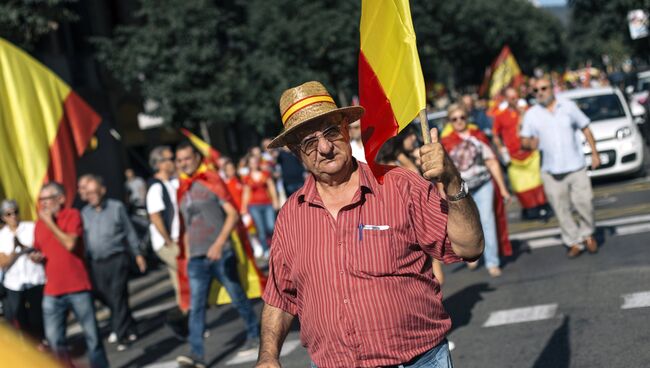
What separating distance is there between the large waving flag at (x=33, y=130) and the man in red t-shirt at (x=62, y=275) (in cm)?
118

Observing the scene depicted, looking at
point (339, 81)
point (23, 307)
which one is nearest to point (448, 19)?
point (339, 81)

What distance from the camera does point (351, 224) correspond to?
429 centimetres

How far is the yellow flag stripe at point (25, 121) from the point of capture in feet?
34.8

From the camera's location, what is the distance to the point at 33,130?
36.8 feet

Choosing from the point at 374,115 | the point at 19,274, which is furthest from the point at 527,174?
the point at 374,115

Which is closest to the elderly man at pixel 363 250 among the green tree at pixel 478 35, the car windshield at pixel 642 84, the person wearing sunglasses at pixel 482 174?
the person wearing sunglasses at pixel 482 174

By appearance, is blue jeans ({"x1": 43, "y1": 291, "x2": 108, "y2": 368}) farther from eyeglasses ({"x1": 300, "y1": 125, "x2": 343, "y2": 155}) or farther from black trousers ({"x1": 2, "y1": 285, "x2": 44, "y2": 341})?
eyeglasses ({"x1": 300, "y1": 125, "x2": 343, "y2": 155})

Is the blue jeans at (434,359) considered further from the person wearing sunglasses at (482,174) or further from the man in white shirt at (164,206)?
the person wearing sunglasses at (482,174)

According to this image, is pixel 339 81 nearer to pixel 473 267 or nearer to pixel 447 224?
pixel 473 267

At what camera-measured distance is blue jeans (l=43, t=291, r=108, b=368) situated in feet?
29.4

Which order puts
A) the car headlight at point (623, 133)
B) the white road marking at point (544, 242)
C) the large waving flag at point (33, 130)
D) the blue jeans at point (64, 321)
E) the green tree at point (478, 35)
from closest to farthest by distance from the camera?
the blue jeans at point (64, 321)
the large waving flag at point (33, 130)
the white road marking at point (544, 242)
the car headlight at point (623, 133)
the green tree at point (478, 35)

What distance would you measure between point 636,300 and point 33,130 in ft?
19.6

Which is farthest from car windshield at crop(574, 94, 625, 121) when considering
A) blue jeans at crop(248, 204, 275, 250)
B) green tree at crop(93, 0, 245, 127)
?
green tree at crop(93, 0, 245, 127)

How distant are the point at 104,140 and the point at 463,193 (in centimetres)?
3065
